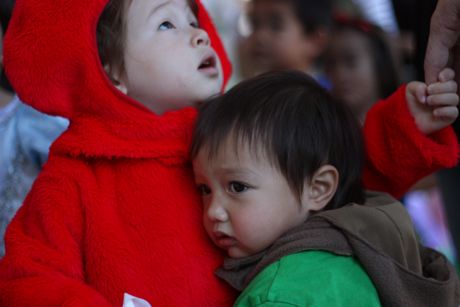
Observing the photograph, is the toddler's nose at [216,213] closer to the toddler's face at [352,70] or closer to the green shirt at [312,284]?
the green shirt at [312,284]

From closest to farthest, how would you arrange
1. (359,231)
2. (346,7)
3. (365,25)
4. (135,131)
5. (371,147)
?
(359,231), (135,131), (371,147), (365,25), (346,7)

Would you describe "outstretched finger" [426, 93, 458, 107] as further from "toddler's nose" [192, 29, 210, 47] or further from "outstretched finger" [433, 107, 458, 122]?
"toddler's nose" [192, 29, 210, 47]

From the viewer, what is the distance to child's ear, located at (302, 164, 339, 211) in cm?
116

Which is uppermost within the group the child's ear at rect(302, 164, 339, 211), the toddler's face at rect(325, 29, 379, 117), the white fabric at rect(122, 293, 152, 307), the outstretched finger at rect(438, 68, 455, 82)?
the outstretched finger at rect(438, 68, 455, 82)

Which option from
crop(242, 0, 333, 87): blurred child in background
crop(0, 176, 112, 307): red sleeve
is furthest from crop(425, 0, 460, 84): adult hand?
crop(242, 0, 333, 87): blurred child in background

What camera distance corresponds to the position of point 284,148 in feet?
3.71

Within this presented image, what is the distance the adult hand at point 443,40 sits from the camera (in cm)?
119

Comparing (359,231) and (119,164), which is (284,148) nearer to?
(359,231)

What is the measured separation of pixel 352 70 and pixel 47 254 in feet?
Result: 6.98

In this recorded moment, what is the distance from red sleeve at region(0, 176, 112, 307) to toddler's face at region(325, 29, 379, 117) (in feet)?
6.09

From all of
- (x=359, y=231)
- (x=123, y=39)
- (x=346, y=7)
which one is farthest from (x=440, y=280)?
(x=346, y=7)

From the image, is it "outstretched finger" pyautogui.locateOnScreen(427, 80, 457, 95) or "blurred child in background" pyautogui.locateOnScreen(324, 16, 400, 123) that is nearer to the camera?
"outstretched finger" pyautogui.locateOnScreen(427, 80, 457, 95)

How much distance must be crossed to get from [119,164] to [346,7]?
406cm

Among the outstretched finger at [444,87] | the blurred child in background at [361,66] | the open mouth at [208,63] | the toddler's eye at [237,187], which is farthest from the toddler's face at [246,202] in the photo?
the blurred child in background at [361,66]
